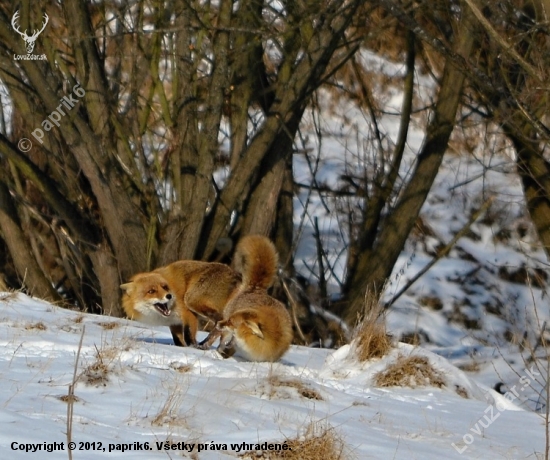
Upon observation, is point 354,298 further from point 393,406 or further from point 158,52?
point 393,406

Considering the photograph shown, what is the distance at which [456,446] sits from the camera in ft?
17.3

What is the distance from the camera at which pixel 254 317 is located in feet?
22.4

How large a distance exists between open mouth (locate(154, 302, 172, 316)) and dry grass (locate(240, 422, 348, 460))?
9.67 ft

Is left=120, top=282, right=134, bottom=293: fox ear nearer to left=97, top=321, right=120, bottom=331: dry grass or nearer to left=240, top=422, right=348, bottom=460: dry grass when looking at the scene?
left=97, top=321, right=120, bottom=331: dry grass

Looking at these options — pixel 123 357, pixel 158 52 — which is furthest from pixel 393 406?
pixel 158 52

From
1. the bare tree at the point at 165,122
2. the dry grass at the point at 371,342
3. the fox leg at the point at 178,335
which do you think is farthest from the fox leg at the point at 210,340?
the bare tree at the point at 165,122

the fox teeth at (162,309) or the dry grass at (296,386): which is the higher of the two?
the fox teeth at (162,309)

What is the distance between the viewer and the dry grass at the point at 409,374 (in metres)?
6.88

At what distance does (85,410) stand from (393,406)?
2.33 meters

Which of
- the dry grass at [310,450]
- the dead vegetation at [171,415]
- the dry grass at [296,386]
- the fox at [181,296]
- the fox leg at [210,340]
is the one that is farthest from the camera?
the fox at [181,296]

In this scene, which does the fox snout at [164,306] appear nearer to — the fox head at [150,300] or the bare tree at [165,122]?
the fox head at [150,300]

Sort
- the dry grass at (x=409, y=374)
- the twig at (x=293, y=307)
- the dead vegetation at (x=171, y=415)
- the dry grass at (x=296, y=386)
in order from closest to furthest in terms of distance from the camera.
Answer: the dead vegetation at (x=171, y=415), the dry grass at (x=296, y=386), the dry grass at (x=409, y=374), the twig at (x=293, y=307)

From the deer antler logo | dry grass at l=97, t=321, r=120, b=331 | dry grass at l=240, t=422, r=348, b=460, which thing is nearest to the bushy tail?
dry grass at l=97, t=321, r=120, b=331

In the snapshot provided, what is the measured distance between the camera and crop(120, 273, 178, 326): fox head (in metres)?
7.34
